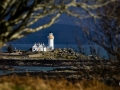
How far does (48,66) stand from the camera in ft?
309

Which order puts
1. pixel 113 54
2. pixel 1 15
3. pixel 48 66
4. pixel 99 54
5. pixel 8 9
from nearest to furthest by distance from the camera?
pixel 1 15
pixel 8 9
pixel 113 54
pixel 99 54
pixel 48 66

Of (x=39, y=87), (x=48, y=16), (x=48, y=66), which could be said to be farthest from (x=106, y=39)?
(x=48, y=66)

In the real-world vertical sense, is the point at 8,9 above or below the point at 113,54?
above

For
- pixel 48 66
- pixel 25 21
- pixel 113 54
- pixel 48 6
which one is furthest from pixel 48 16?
pixel 48 66

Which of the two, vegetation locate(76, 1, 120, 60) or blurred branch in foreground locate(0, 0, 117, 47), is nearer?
blurred branch in foreground locate(0, 0, 117, 47)

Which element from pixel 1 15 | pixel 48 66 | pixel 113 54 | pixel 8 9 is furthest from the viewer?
pixel 48 66

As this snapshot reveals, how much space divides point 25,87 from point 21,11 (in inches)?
71.8

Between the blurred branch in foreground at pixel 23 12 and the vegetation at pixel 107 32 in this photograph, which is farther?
the vegetation at pixel 107 32

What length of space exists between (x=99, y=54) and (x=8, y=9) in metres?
5.98

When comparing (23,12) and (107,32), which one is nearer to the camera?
(23,12)

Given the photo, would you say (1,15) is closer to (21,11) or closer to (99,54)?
(21,11)

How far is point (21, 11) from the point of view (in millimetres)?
9156

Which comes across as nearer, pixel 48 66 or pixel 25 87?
pixel 25 87

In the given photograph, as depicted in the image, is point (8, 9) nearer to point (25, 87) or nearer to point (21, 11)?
point (21, 11)
